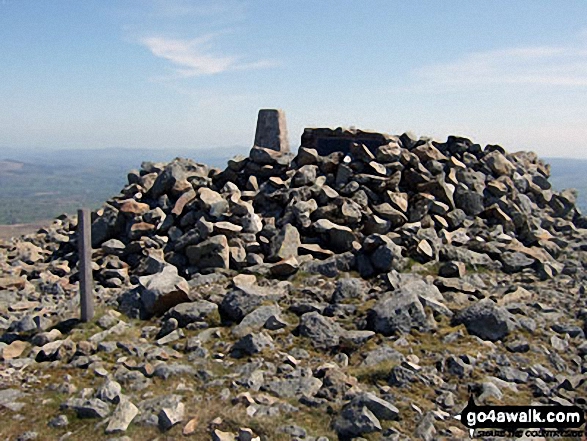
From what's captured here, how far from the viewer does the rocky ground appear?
7078 mm

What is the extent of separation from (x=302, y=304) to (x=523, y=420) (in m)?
4.41

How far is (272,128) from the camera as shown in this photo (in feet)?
65.8

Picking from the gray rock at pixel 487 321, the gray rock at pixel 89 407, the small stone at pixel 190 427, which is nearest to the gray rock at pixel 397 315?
the gray rock at pixel 487 321

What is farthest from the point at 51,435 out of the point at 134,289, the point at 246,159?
the point at 246,159

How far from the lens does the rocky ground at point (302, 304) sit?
23.2 ft

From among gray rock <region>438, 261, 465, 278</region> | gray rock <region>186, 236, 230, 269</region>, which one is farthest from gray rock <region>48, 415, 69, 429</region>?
gray rock <region>438, 261, 465, 278</region>

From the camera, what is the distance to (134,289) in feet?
36.5

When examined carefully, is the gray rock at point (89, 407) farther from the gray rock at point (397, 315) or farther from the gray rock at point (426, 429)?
the gray rock at point (397, 315)

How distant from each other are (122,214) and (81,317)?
18.8 feet

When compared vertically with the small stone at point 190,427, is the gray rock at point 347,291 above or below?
above

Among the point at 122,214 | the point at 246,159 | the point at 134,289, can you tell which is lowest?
the point at 134,289

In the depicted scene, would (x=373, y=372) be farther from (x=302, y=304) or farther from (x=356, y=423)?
(x=302, y=304)

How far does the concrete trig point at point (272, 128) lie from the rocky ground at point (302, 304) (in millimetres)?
3564

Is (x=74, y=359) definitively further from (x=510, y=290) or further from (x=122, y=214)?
(x=510, y=290)
